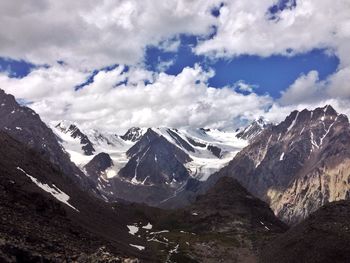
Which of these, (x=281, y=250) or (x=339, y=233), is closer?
→ (x=339, y=233)

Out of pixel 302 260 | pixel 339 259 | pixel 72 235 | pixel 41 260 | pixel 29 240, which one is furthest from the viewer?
pixel 302 260

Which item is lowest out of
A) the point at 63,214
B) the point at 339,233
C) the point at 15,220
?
the point at 15,220

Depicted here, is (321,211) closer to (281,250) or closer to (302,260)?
(281,250)

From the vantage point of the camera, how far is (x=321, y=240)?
165m

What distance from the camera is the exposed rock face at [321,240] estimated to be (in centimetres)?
15388

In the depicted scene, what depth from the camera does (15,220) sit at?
99500 mm

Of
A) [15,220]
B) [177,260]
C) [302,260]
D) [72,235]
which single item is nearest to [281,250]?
[302,260]

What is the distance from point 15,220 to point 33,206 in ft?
107

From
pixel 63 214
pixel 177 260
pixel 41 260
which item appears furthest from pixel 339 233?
pixel 41 260

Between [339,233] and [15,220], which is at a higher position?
[339,233]

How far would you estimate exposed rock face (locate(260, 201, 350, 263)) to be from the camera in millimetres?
153875

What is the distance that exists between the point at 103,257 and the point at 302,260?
9064 cm

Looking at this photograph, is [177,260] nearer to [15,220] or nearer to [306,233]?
[306,233]

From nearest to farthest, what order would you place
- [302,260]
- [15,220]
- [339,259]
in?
[15,220] < [339,259] < [302,260]
